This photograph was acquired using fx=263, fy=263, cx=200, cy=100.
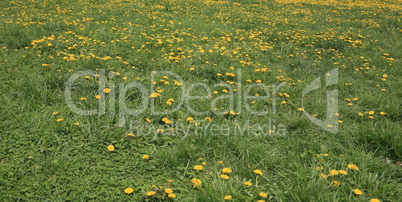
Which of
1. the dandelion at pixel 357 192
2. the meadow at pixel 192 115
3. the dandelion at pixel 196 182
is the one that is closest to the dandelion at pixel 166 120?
the meadow at pixel 192 115

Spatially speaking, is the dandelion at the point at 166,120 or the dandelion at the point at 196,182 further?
the dandelion at the point at 166,120

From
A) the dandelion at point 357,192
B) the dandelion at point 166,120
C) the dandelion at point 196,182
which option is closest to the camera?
the dandelion at point 357,192

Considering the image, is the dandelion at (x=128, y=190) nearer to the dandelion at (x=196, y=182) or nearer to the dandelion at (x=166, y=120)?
the dandelion at (x=196, y=182)

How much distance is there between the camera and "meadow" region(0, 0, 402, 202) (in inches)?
101

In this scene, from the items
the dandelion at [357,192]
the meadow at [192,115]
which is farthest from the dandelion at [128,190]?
the dandelion at [357,192]

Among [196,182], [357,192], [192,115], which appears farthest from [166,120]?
[357,192]

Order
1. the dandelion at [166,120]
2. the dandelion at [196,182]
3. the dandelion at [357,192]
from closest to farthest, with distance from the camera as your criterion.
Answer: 1. the dandelion at [357,192]
2. the dandelion at [196,182]
3. the dandelion at [166,120]

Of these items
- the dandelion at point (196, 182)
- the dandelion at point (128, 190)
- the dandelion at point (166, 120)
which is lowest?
the dandelion at point (128, 190)

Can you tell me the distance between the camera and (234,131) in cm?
346

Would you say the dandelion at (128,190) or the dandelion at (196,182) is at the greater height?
the dandelion at (196,182)

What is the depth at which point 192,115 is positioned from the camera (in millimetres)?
3783

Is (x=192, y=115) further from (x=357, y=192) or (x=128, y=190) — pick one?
(x=357, y=192)

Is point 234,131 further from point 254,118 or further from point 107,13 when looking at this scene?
point 107,13

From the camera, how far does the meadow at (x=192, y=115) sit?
256cm
